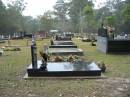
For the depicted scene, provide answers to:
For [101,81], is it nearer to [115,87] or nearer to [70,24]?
[115,87]

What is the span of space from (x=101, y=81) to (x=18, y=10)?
68.7 m

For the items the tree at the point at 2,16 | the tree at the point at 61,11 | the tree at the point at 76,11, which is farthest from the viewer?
the tree at the point at 61,11

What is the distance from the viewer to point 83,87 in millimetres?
9023

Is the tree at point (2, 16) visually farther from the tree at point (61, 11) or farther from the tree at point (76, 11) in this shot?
the tree at point (61, 11)

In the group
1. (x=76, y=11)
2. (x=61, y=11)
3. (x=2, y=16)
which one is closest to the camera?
(x=2, y=16)

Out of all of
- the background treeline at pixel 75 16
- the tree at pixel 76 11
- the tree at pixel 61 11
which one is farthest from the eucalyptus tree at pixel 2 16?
the tree at pixel 61 11

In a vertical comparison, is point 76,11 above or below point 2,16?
above

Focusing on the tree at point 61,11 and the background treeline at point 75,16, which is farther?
the tree at point 61,11

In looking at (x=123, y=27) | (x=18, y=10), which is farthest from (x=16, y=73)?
(x=18, y=10)

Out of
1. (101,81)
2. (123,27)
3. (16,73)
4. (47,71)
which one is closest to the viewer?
(101,81)

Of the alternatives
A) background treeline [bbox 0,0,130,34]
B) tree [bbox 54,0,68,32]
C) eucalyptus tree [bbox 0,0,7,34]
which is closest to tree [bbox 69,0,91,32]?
background treeline [bbox 0,0,130,34]

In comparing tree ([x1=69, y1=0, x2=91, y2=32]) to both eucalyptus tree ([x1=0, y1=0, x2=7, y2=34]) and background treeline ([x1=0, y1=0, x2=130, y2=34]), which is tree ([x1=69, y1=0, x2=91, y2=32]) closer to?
background treeline ([x1=0, y1=0, x2=130, y2=34])

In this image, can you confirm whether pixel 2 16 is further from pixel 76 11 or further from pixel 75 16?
pixel 75 16

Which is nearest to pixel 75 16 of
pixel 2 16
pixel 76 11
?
pixel 76 11
